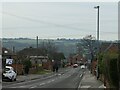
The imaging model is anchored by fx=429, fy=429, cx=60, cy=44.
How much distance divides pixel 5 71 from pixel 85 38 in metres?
63.2

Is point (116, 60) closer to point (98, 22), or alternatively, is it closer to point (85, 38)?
point (98, 22)

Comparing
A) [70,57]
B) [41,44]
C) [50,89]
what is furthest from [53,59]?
[50,89]

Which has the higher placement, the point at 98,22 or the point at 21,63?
the point at 98,22

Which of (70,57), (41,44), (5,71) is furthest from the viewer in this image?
(70,57)

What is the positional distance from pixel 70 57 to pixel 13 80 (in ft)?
483

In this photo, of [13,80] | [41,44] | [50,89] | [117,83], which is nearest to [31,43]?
[41,44]

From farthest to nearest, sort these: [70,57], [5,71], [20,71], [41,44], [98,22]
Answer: [70,57] < [41,44] < [20,71] < [98,22] < [5,71]

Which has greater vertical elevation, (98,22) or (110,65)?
(98,22)

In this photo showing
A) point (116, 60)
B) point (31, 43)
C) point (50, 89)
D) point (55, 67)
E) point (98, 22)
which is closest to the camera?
point (116, 60)

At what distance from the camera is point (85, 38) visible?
10631 cm

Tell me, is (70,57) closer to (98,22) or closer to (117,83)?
(98,22)

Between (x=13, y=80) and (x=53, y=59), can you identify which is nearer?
(x=13, y=80)

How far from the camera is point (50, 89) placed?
31109 mm

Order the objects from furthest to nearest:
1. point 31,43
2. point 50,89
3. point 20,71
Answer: point 31,43 → point 20,71 → point 50,89
